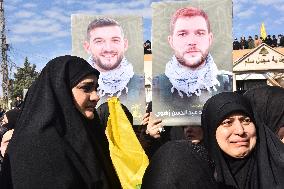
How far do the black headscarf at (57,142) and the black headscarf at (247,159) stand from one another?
0.71 m

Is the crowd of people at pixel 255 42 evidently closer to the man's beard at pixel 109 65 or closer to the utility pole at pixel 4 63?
the utility pole at pixel 4 63

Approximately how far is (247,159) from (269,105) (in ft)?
2.27

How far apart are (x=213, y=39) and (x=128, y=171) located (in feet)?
4.50

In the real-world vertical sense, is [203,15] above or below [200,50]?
above

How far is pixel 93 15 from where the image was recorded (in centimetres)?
410

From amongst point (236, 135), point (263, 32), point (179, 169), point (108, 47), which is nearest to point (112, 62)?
point (108, 47)

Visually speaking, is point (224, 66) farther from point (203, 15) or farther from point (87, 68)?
point (87, 68)

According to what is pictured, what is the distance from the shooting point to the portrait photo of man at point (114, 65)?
4059mm

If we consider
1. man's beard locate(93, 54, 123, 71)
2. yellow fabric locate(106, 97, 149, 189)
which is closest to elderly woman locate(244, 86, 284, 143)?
yellow fabric locate(106, 97, 149, 189)

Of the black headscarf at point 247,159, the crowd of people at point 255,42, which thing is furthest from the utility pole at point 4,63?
the black headscarf at point 247,159

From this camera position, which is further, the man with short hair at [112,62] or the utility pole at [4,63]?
the utility pole at [4,63]

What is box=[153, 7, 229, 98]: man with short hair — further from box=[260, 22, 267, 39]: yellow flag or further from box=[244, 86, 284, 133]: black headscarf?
→ box=[260, 22, 267, 39]: yellow flag

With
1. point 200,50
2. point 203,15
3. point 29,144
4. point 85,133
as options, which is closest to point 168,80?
point 200,50

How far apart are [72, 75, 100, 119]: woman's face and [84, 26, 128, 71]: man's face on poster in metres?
1.13
